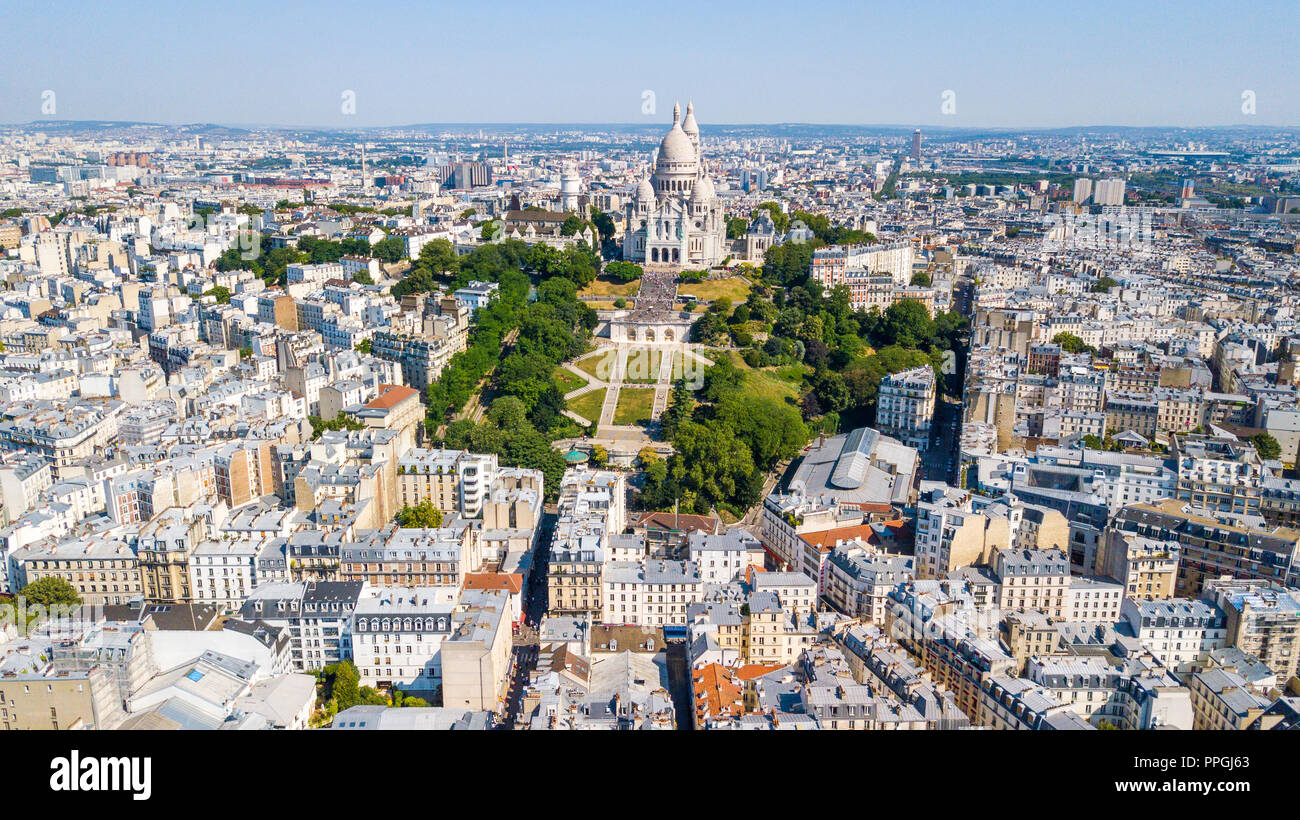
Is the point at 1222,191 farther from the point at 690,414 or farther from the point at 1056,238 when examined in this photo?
the point at 690,414

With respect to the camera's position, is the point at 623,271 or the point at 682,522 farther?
the point at 623,271

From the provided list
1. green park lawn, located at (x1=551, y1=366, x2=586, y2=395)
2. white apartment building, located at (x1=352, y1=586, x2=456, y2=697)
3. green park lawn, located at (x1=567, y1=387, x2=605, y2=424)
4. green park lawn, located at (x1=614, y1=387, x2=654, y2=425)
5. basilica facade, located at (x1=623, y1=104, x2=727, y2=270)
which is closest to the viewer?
white apartment building, located at (x1=352, y1=586, x2=456, y2=697)

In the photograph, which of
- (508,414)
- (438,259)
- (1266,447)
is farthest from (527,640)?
(438,259)

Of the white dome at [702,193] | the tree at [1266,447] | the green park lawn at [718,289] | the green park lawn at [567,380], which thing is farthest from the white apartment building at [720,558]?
the white dome at [702,193]

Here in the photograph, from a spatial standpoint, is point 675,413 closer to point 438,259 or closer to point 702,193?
point 438,259

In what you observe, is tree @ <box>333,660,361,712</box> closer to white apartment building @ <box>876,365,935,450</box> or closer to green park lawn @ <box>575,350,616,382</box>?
green park lawn @ <box>575,350,616,382</box>

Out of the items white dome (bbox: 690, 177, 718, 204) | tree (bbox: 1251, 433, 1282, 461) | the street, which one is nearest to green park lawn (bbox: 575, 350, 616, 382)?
the street
